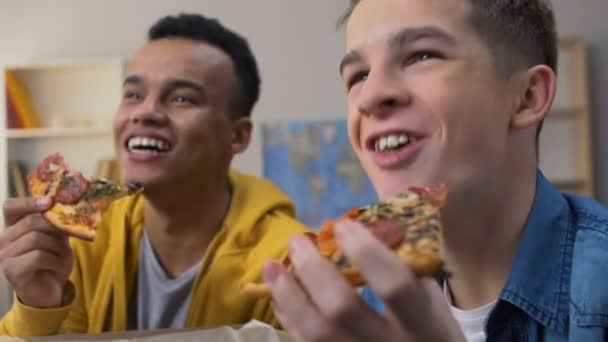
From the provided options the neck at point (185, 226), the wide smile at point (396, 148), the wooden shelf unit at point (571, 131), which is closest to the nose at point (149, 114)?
the neck at point (185, 226)

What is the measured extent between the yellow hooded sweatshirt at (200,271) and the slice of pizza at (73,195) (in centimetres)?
19

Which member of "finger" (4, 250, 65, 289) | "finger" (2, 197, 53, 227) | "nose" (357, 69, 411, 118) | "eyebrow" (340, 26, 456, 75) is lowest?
"finger" (4, 250, 65, 289)

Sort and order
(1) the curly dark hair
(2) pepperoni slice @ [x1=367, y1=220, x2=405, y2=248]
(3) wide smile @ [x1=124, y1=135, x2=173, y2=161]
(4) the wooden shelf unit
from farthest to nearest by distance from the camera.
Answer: (4) the wooden shelf unit
(1) the curly dark hair
(3) wide smile @ [x1=124, y1=135, x2=173, y2=161]
(2) pepperoni slice @ [x1=367, y1=220, x2=405, y2=248]

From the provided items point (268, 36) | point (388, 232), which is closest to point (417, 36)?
point (388, 232)

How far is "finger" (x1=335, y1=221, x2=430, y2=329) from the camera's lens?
0.48 meters

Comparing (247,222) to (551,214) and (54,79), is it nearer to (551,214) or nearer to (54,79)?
(551,214)

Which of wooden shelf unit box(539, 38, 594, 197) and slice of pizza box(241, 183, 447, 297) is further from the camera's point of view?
wooden shelf unit box(539, 38, 594, 197)

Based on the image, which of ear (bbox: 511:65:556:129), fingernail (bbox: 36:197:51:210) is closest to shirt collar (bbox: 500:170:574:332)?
ear (bbox: 511:65:556:129)

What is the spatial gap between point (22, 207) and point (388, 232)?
2.39ft

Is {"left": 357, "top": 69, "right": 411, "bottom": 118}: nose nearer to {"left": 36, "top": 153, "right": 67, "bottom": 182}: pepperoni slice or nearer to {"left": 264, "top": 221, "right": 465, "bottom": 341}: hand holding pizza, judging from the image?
{"left": 264, "top": 221, "right": 465, "bottom": 341}: hand holding pizza

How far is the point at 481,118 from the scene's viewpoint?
2.61 ft

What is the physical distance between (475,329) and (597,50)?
90.4 inches

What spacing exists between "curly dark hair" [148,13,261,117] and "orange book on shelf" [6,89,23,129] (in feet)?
5.34

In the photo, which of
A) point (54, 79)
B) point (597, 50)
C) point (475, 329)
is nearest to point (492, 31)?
point (475, 329)
